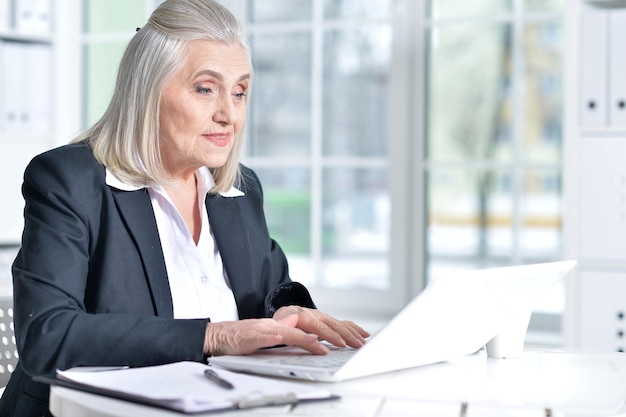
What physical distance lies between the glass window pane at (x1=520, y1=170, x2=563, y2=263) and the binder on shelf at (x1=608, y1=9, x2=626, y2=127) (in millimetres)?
4735

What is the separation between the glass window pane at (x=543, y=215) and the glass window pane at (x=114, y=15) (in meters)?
4.37

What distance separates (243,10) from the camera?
3.90 m

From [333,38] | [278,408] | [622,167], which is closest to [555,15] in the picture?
[622,167]

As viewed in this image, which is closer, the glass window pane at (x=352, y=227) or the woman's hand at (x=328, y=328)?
the woman's hand at (x=328, y=328)

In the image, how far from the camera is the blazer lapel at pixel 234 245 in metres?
1.85

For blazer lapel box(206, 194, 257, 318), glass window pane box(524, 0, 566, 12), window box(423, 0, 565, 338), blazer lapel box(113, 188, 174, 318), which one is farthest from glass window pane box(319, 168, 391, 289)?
glass window pane box(524, 0, 566, 12)

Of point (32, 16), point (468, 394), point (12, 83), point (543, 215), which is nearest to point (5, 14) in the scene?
point (32, 16)

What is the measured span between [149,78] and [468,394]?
0.90 meters

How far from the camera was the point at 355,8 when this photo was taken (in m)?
3.94

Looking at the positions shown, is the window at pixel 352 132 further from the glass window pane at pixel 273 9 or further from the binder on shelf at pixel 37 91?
the binder on shelf at pixel 37 91

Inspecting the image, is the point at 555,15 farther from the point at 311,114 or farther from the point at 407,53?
the point at 311,114

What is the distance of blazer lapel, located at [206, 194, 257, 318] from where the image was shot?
1849 millimetres

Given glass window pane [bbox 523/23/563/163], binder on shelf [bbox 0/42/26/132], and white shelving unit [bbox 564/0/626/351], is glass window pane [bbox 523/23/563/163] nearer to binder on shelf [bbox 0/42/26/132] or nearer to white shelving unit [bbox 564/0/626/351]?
white shelving unit [bbox 564/0/626/351]

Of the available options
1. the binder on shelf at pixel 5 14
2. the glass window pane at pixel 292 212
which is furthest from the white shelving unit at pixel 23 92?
the glass window pane at pixel 292 212
